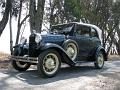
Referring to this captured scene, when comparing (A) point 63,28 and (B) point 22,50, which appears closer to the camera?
(B) point 22,50

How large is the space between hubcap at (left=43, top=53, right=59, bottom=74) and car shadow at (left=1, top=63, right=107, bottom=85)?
0.27 m

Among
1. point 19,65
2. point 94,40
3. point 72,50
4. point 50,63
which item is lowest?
point 19,65

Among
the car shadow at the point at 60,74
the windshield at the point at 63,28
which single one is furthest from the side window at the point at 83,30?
the car shadow at the point at 60,74

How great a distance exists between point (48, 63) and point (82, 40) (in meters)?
2.37

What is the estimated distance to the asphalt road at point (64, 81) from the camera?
8891mm

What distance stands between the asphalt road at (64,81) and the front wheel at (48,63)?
21 centimetres

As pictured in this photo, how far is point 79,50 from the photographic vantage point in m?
11.8

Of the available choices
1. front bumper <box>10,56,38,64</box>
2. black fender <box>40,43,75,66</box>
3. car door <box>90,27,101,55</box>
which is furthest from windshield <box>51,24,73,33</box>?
front bumper <box>10,56,38,64</box>

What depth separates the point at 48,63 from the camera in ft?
33.3

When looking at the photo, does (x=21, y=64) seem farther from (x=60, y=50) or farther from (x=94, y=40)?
(x=94, y=40)

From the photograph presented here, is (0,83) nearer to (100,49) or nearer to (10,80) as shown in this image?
(10,80)

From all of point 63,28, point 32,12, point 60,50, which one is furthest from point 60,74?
point 32,12

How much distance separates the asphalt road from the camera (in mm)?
8891

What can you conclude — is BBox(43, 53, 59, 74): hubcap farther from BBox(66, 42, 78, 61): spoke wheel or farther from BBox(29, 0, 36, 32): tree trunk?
BBox(29, 0, 36, 32): tree trunk
